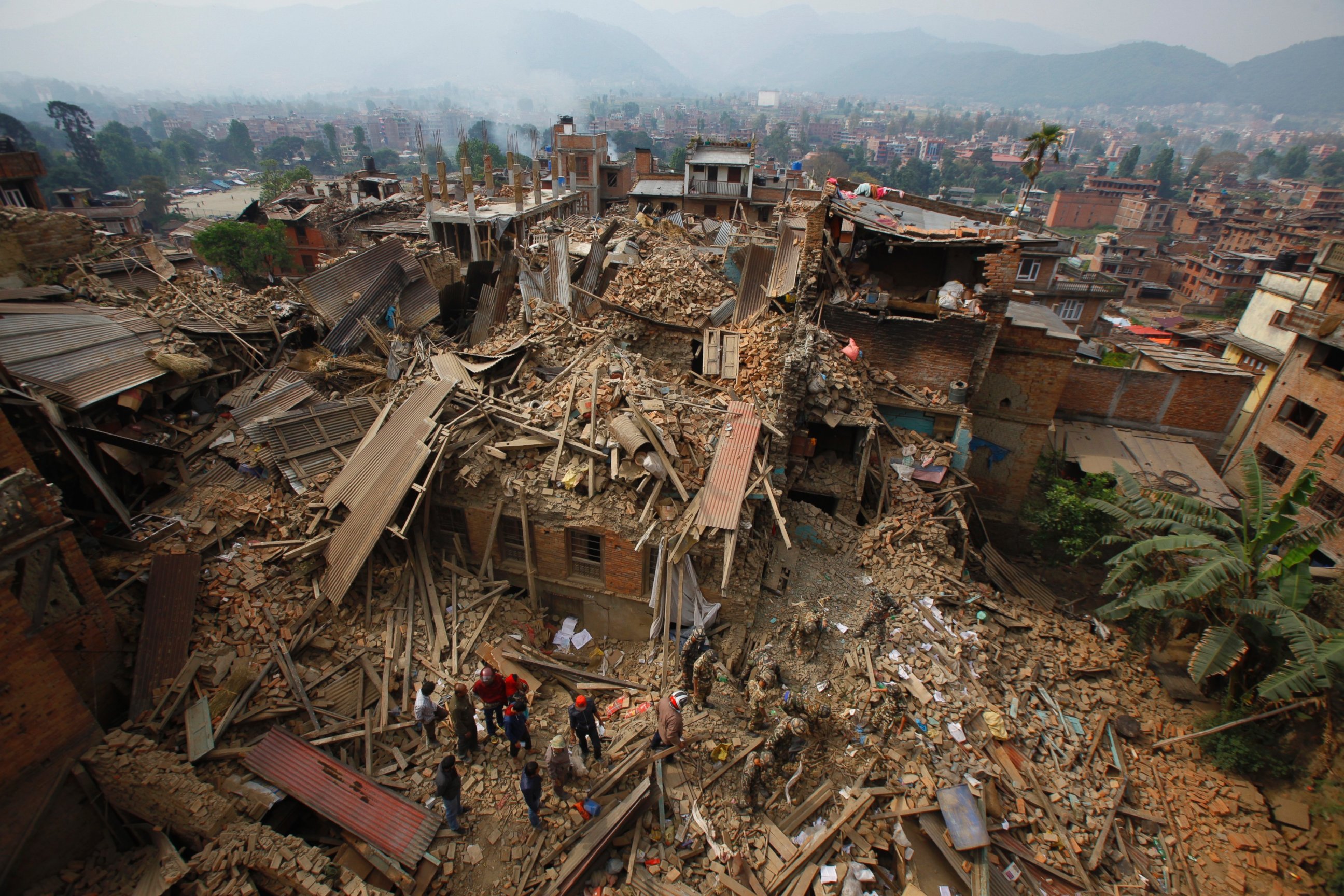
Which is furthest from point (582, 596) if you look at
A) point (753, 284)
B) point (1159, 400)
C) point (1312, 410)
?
point (1312, 410)

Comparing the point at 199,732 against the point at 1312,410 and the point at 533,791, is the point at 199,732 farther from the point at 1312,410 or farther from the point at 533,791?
the point at 1312,410

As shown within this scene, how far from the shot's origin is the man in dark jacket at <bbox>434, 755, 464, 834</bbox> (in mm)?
8195

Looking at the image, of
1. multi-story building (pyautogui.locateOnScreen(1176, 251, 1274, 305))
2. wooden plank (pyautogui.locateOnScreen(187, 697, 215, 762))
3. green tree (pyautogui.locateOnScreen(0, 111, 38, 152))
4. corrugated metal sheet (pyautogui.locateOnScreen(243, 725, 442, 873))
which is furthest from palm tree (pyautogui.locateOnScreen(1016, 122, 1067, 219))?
green tree (pyautogui.locateOnScreen(0, 111, 38, 152))

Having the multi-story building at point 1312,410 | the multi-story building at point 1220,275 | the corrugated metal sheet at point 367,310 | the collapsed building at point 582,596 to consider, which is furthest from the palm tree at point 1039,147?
the multi-story building at point 1220,275

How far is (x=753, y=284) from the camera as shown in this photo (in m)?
18.4

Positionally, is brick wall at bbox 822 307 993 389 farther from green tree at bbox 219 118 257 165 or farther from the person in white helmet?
green tree at bbox 219 118 257 165

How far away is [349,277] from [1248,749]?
23686 millimetres

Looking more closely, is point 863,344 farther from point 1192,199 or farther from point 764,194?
point 1192,199

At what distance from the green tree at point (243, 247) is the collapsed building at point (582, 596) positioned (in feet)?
83.3

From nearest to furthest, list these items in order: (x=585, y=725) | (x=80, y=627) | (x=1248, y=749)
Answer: (x=80, y=627), (x=585, y=725), (x=1248, y=749)

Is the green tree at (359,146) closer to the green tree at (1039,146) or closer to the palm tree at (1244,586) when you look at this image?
the green tree at (1039,146)

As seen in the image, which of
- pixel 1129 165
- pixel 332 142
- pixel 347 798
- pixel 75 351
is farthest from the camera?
pixel 332 142

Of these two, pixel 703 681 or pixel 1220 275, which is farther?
pixel 1220 275

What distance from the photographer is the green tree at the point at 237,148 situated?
14638 centimetres
